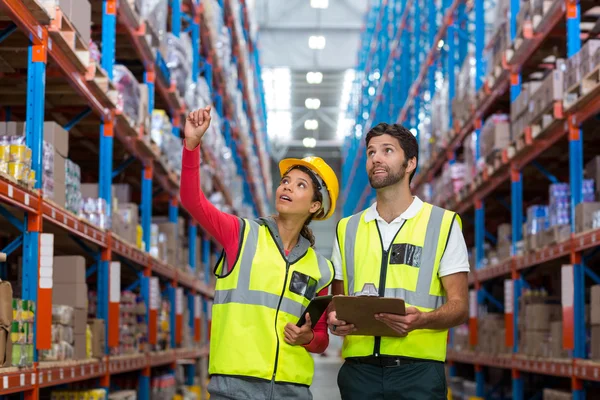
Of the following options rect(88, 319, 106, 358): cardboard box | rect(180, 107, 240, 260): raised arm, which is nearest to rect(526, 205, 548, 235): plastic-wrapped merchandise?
rect(88, 319, 106, 358): cardboard box

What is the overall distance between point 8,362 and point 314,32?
1053 inches

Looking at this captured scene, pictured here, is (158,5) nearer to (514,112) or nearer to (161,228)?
(161,228)

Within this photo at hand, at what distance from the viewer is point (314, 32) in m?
30.5

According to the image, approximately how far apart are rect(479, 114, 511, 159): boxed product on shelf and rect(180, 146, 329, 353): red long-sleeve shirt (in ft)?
20.0

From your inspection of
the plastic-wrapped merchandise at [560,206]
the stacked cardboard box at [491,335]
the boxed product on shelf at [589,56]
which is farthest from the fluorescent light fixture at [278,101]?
the boxed product on shelf at [589,56]

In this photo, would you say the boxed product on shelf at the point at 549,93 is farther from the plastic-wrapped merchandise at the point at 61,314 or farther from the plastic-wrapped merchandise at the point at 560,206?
the plastic-wrapped merchandise at the point at 61,314

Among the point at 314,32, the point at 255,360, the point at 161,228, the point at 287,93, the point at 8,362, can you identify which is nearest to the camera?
the point at 255,360

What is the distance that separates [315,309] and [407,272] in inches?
16.0

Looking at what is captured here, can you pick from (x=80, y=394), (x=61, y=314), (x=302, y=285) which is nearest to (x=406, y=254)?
(x=302, y=285)

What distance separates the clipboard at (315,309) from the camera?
3162mm

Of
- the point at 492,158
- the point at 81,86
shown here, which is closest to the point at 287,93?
the point at 492,158

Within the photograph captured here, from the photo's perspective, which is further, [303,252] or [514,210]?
[514,210]

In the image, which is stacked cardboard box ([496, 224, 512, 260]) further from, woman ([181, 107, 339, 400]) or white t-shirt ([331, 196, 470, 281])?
woman ([181, 107, 339, 400])

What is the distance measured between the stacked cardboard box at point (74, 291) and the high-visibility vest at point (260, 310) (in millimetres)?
3082
